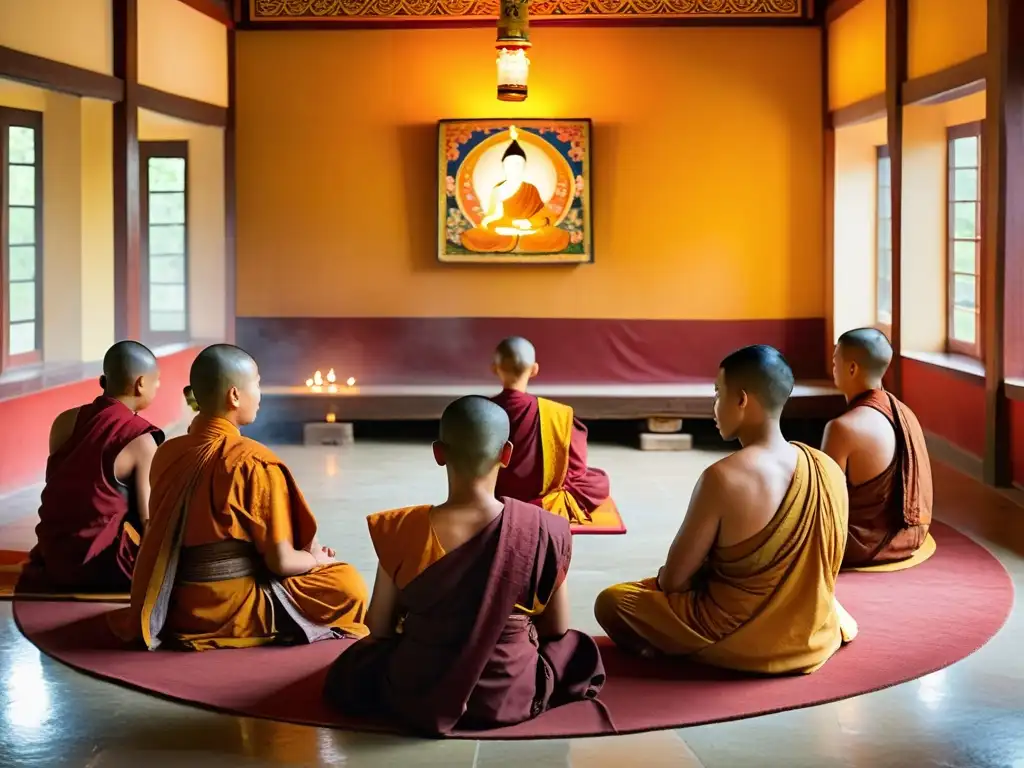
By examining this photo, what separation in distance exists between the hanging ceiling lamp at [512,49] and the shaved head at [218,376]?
5.63m

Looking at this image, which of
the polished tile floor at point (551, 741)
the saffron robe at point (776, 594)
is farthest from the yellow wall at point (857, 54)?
the saffron robe at point (776, 594)

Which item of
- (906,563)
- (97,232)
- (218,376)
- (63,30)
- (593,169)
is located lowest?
(906,563)

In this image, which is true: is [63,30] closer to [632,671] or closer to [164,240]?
[164,240]

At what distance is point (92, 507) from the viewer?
17.8ft

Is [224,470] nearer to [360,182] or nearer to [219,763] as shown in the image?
[219,763]

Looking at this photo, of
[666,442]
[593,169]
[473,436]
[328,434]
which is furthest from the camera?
[593,169]

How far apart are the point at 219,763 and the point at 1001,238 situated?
575cm

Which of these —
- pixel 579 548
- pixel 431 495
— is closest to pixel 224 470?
pixel 579 548

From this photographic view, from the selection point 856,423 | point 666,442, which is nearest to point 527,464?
point 856,423

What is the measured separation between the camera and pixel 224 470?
15.1 ft

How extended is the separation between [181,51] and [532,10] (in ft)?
9.07

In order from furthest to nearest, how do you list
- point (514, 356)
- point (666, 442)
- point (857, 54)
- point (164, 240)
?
point (164, 240), point (857, 54), point (666, 442), point (514, 356)

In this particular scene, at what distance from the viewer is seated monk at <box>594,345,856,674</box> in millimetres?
4320

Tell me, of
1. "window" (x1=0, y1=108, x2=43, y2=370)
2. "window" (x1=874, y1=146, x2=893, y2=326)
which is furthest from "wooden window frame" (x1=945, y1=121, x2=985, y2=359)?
"window" (x1=0, y1=108, x2=43, y2=370)
